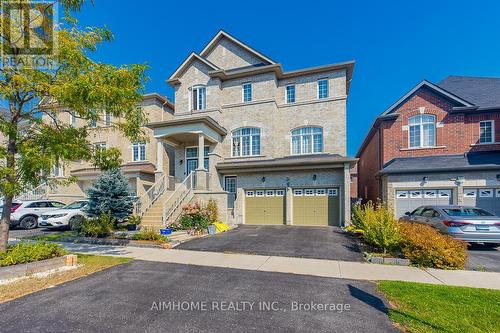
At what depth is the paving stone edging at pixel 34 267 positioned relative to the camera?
5.26 metres

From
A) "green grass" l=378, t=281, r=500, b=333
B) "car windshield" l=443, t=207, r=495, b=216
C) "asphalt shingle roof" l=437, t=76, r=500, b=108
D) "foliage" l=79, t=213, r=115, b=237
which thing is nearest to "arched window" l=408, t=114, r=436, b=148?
"asphalt shingle roof" l=437, t=76, r=500, b=108

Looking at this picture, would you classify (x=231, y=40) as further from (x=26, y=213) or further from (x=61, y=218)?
(x=26, y=213)

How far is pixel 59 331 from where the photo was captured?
11.1ft

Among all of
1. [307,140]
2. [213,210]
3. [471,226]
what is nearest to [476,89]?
[307,140]

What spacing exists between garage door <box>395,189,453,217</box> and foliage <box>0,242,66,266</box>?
15887mm

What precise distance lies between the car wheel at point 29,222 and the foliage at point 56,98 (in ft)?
34.2

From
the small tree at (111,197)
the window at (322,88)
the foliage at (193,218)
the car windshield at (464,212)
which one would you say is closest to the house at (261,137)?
the window at (322,88)

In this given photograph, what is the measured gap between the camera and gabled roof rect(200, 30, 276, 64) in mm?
17984

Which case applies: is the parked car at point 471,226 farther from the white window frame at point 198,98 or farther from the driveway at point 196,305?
the white window frame at point 198,98

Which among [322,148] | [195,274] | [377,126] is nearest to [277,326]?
[195,274]

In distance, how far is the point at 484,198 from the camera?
42.3ft

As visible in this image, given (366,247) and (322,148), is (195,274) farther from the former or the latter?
(322,148)

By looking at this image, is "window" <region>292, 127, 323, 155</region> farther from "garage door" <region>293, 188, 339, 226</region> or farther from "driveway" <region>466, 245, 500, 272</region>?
"driveway" <region>466, 245, 500, 272</region>

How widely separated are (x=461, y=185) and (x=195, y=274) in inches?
579
